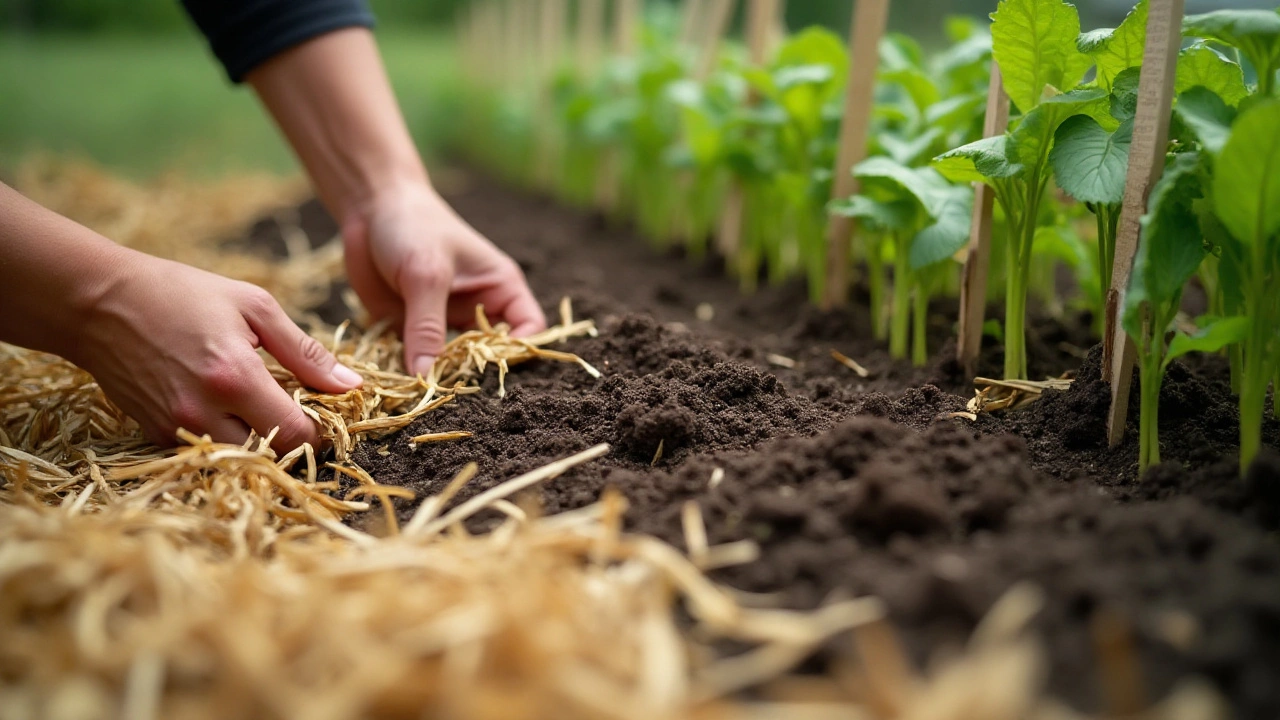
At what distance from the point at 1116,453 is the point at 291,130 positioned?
1721mm

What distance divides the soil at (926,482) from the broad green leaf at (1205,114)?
38 cm

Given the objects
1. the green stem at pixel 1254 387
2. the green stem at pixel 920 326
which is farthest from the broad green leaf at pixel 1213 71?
the green stem at pixel 920 326

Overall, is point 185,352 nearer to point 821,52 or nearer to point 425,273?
point 425,273

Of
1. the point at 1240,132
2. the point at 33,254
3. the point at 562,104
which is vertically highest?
the point at 562,104

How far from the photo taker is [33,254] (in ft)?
4.10

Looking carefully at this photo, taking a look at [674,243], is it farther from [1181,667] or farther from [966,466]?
[1181,667]

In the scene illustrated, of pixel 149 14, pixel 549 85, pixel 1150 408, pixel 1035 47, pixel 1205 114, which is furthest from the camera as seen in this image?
pixel 149 14

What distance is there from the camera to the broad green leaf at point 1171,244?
1.04 metres

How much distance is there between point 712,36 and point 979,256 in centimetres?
170

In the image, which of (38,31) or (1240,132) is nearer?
(1240,132)

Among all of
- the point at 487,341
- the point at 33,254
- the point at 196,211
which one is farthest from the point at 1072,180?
the point at 196,211

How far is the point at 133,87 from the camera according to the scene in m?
5.93

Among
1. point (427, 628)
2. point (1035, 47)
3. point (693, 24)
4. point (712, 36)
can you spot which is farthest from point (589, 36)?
point (427, 628)

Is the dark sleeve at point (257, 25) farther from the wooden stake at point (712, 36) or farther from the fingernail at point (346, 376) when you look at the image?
the wooden stake at point (712, 36)
